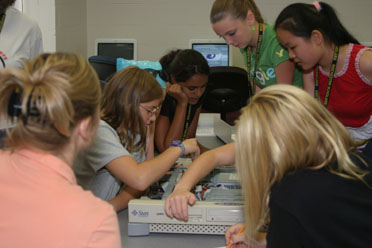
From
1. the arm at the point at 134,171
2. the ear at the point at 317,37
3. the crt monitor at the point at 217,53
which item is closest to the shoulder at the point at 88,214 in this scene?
the arm at the point at 134,171

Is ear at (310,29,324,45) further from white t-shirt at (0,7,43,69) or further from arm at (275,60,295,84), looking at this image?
white t-shirt at (0,7,43,69)

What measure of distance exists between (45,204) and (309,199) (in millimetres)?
525

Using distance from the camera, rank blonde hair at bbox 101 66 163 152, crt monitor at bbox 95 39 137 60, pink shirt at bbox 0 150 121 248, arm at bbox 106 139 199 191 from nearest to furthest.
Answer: pink shirt at bbox 0 150 121 248
arm at bbox 106 139 199 191
blonde hair at bbox 101 66 163 152
crt monitor at bbox 95 39 137 60

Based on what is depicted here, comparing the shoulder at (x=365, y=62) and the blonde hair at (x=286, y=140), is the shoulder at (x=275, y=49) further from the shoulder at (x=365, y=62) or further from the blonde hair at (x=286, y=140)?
the blonde hair at (x=286, y=140)

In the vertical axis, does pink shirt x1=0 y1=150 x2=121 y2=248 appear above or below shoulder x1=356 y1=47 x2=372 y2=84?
below

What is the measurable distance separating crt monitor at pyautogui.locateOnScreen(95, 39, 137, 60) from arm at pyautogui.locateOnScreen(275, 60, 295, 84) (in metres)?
2.50

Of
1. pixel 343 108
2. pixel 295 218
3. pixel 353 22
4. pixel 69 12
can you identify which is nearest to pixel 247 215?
pixel 295 218

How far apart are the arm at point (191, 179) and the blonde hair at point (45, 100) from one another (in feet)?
1.61

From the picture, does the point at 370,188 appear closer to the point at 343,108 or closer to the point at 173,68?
the point at 343,108

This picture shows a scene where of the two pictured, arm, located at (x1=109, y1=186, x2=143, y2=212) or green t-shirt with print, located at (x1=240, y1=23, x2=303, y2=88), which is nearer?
arm, located at (x1=109, y1=186, x2=143, y2=212)

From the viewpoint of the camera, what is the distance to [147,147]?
2006 millimetres

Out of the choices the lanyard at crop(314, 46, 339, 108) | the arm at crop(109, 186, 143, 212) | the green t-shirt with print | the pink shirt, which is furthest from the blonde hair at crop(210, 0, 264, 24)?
the pink shirt

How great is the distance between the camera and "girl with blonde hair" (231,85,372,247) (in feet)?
2.71

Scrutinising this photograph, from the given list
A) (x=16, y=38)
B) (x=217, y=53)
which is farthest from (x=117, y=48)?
(x=16, y=38)
